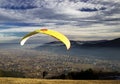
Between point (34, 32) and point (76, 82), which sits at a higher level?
point (34, 32)

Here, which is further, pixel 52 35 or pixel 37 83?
pixel 37 83

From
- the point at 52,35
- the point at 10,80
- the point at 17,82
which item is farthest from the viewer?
the point at 10,80

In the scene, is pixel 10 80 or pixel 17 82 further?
pixel 10 80

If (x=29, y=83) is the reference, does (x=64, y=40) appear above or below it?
above

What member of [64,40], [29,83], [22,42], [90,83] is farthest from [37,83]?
[64,40]

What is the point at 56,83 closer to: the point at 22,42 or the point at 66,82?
the point at 66,82

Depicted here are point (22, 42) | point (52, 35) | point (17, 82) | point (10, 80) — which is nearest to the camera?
point (52, 35)

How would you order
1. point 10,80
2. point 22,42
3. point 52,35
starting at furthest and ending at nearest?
point 10,80
point 22,42
point 52,35

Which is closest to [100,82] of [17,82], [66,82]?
[66,82]

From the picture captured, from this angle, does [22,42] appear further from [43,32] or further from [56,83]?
[56,83]
